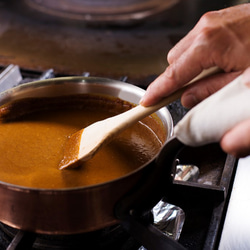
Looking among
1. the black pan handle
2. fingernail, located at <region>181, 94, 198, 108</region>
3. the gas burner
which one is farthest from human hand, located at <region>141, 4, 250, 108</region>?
the gas burner

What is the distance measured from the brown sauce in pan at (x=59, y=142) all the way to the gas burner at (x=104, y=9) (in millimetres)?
1249

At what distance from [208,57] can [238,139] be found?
0.80 ft

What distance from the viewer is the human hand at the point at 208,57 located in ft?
2.37

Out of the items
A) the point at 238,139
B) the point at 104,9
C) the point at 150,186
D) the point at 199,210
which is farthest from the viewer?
the point at 104,9

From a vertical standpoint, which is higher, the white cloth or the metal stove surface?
the white cloth

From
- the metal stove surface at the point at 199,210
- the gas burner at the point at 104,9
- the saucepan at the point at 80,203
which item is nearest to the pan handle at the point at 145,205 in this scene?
the saucepan at the point at 80,203

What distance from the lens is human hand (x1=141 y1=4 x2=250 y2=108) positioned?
0.72 m

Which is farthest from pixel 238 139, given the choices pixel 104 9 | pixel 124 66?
pixel 104 9

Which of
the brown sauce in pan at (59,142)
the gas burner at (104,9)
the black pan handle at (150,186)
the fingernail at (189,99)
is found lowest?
the gas burner at (104,9)

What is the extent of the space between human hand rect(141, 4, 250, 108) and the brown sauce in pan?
0.49ft

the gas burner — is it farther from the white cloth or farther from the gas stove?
the white cloth

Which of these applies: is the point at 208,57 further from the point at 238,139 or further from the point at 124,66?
the point at 124,66

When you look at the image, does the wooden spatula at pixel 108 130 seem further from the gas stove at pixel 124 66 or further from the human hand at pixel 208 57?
the gas stove at pixel 124 66

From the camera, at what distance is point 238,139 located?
0.53 meters
